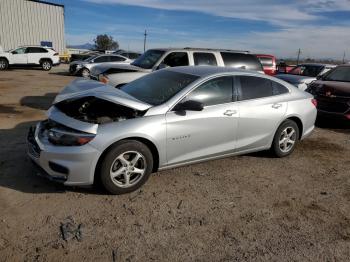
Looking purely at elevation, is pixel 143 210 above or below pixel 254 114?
below

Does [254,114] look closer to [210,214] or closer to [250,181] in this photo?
[250,181]

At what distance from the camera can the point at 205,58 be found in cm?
988

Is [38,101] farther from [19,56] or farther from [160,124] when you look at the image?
[19,56]

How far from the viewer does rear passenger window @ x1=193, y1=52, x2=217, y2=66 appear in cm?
981

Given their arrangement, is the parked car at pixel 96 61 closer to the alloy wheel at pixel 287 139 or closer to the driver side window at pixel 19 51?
the driver side window at pixel 19 51

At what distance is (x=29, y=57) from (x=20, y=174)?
2212cm

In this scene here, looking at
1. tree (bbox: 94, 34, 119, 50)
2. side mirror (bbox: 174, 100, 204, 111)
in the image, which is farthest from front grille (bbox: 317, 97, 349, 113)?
tree (bbox: 94, 34, 119, 50)

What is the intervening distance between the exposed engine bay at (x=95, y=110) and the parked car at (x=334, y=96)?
611 centimetres

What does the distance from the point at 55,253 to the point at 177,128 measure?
7.13ft

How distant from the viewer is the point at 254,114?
223 inches

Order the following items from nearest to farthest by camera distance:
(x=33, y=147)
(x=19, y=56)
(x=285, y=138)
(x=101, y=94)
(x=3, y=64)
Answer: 1. (x=33, y=147)
2. (x=101, y=94)
3. (x=285, y=138)
4. (x=3, y=64)
5. (x=19, y=56)

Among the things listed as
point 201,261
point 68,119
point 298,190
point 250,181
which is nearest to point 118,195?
point 68,119

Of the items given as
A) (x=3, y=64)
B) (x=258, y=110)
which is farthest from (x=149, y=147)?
(x=3, y=64)

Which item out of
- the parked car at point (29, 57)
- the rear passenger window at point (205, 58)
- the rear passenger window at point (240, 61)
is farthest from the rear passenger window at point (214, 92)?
the parked car at point (29, 57)
